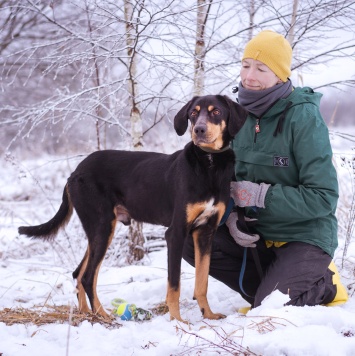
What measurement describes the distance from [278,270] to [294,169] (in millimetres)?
677

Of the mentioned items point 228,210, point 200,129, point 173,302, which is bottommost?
point 173,302

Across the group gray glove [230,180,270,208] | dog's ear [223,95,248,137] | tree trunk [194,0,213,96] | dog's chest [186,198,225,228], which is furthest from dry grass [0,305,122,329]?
tree trunk [194,0,213,96]

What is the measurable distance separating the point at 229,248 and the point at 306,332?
1.44 m

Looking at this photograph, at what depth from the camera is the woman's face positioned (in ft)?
9.82

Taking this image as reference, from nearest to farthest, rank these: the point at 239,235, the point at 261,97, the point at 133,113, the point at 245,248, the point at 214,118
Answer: the point at 214,118
the point at 261,97
the point at 239,235
the point at 245,248
the point at 133,113

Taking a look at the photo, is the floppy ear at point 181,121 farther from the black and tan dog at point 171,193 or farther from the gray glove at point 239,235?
the gray glove at point 239,235

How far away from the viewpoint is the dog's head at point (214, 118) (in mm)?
2791

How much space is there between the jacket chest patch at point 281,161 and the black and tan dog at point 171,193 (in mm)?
289

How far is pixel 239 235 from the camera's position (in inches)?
121

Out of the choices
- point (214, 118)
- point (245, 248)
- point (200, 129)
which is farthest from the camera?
point (245, 248)

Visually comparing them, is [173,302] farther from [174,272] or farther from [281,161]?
[281,161]

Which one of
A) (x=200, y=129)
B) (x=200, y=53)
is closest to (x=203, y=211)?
(x=200, y=129)

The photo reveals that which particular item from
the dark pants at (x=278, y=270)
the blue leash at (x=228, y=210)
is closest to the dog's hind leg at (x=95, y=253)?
the dark pants at (x=278, y=270)

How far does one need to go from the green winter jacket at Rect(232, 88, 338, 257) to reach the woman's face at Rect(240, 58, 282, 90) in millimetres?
143
